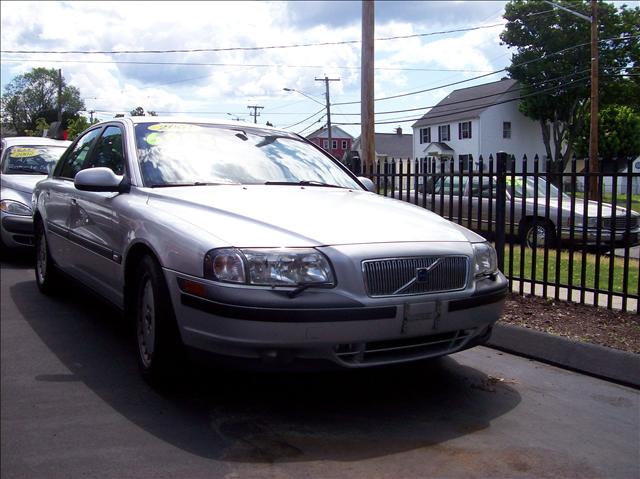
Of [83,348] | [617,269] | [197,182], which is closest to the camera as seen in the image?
[197,182]

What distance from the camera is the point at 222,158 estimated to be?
4.62m

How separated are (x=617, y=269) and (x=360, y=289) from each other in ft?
23.7

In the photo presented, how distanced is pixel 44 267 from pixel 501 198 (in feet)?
15.4

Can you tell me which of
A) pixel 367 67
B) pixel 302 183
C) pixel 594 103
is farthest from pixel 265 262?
pixel 367 67

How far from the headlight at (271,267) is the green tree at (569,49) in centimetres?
362

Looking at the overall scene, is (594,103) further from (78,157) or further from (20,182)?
(20,182)

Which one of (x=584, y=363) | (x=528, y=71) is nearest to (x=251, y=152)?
(x=584, y=363)

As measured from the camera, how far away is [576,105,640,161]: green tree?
7.15 meters

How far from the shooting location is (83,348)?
4.77m

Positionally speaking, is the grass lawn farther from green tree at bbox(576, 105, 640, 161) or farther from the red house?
the red house

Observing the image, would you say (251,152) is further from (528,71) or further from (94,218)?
(528,71)

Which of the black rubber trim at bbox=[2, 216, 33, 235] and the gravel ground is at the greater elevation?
the black rubber trim at bbox=[2, 216, 33, 235]

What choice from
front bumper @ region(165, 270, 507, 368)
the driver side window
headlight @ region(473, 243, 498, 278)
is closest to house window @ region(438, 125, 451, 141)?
the driver side window

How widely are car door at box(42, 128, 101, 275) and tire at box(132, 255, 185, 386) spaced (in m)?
1.73
